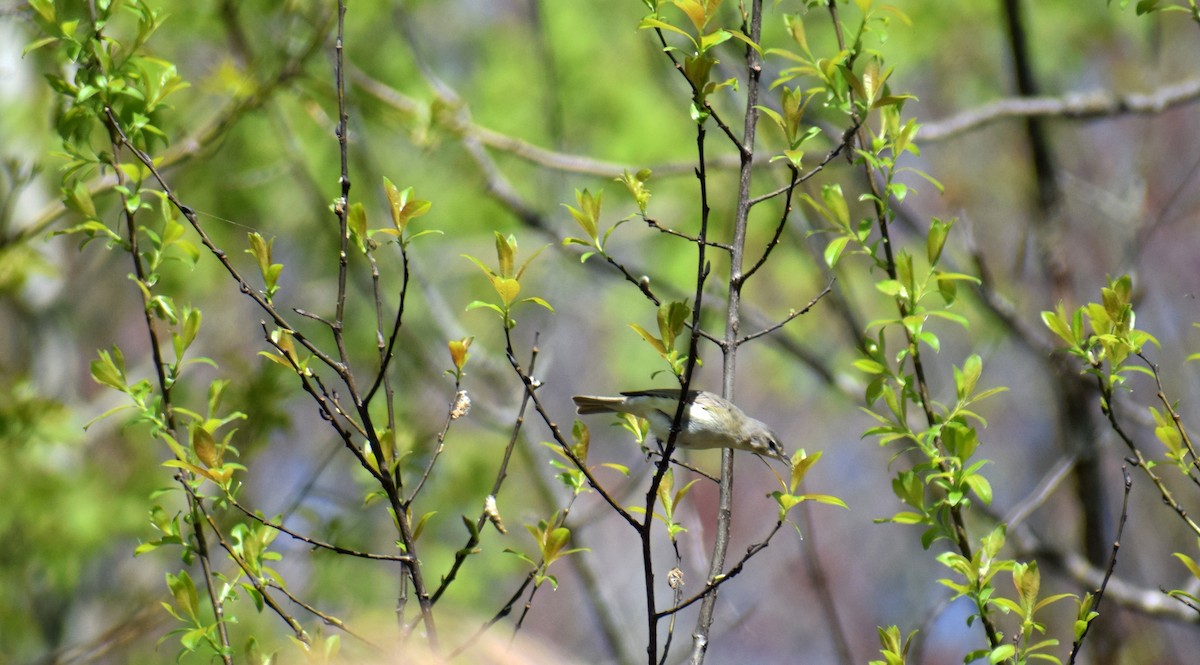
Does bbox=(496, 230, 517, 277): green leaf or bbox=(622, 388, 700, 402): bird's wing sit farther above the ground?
bbox=(496, 230, 517, 277): green leaf

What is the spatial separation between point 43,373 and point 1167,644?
8.24m

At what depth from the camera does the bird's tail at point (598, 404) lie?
226 cm

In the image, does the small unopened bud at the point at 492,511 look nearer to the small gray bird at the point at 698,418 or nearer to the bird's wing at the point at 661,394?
the small gray bird at the point at 698,418

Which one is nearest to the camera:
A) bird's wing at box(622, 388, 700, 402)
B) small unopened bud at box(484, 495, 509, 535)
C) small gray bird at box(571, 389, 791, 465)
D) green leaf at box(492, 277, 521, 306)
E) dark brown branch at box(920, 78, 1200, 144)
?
green leaf at box(492, 277, 521, 306)

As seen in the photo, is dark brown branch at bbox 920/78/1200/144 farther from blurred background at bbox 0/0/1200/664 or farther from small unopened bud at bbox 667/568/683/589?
small unopened bud at bbox 667/568/683/589

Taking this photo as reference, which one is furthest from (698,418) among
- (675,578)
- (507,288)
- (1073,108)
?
(1073,108)

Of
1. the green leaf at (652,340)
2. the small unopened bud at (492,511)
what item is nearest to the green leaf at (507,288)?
the green leaf at (652,340)

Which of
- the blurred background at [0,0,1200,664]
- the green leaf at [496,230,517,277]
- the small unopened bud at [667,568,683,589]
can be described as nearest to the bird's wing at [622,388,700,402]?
the blurred background at [0,0,1200,664]

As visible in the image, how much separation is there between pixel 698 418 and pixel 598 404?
329 mm

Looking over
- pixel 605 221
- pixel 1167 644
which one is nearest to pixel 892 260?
pixel 605 221

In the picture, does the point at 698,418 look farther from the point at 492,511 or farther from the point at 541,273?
the point at 541,273

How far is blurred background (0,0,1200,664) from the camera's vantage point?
11.4 feet

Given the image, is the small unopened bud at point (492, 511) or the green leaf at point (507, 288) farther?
the small unopened bud at point (492, 511)

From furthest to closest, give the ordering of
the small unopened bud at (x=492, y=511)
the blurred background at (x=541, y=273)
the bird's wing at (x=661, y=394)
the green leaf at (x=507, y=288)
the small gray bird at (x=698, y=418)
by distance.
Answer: the blurred background at (x=541, y=273) → the bird's wing at (x=661, y=394) → the small gray bird at (x=698, y=418) → the small unopened bud at (x=492, y=511) → the green leaf at (x=507, y=288)
